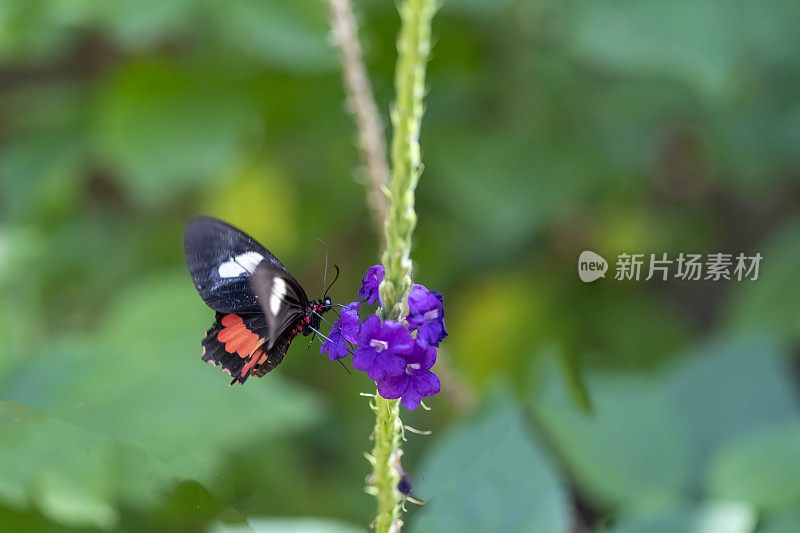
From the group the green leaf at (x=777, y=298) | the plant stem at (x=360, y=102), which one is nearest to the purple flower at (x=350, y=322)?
the plant stem at (x=360, y=102)

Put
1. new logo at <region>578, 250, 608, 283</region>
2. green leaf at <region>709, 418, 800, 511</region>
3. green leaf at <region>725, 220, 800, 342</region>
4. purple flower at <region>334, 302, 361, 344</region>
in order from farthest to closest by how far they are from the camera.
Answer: green leaf at <region>725, 220, 800, 342</region> → new logo at <region>578, 250, 608, 283</region> → green leaf at <region>709, 418, 800, 511</region> → purple flower at <region>334, 302, 361, 344</region>

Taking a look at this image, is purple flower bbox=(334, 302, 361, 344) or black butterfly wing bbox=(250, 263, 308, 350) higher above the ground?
black butterfly wing bbox=(250, 263, 308, 350)

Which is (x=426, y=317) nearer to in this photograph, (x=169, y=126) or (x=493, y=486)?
(x=493, y=486)

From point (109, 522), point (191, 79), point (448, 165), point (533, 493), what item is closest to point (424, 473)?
point (533, 493)

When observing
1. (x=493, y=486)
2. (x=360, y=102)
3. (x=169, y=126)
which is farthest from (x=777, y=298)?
(x=169, y=126)

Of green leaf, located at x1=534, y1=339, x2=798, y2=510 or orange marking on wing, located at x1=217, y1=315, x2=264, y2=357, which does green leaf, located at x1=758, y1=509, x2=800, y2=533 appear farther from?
orange marking on wing, located at x1=217, y1=315, x2=264, y2=357

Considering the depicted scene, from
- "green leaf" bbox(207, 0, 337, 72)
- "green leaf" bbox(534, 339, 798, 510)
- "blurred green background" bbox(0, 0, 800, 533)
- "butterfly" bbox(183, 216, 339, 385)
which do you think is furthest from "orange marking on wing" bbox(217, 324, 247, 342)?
"green leaf" bbox(207, 0, 337, 72)

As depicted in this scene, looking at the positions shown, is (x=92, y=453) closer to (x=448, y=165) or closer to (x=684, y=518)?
(x=684, y=518)

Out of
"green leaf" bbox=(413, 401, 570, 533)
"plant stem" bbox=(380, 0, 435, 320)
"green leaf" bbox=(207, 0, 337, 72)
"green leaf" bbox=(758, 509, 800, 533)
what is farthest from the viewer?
"green leaf" bbox=(207, 0, 337, 72)
